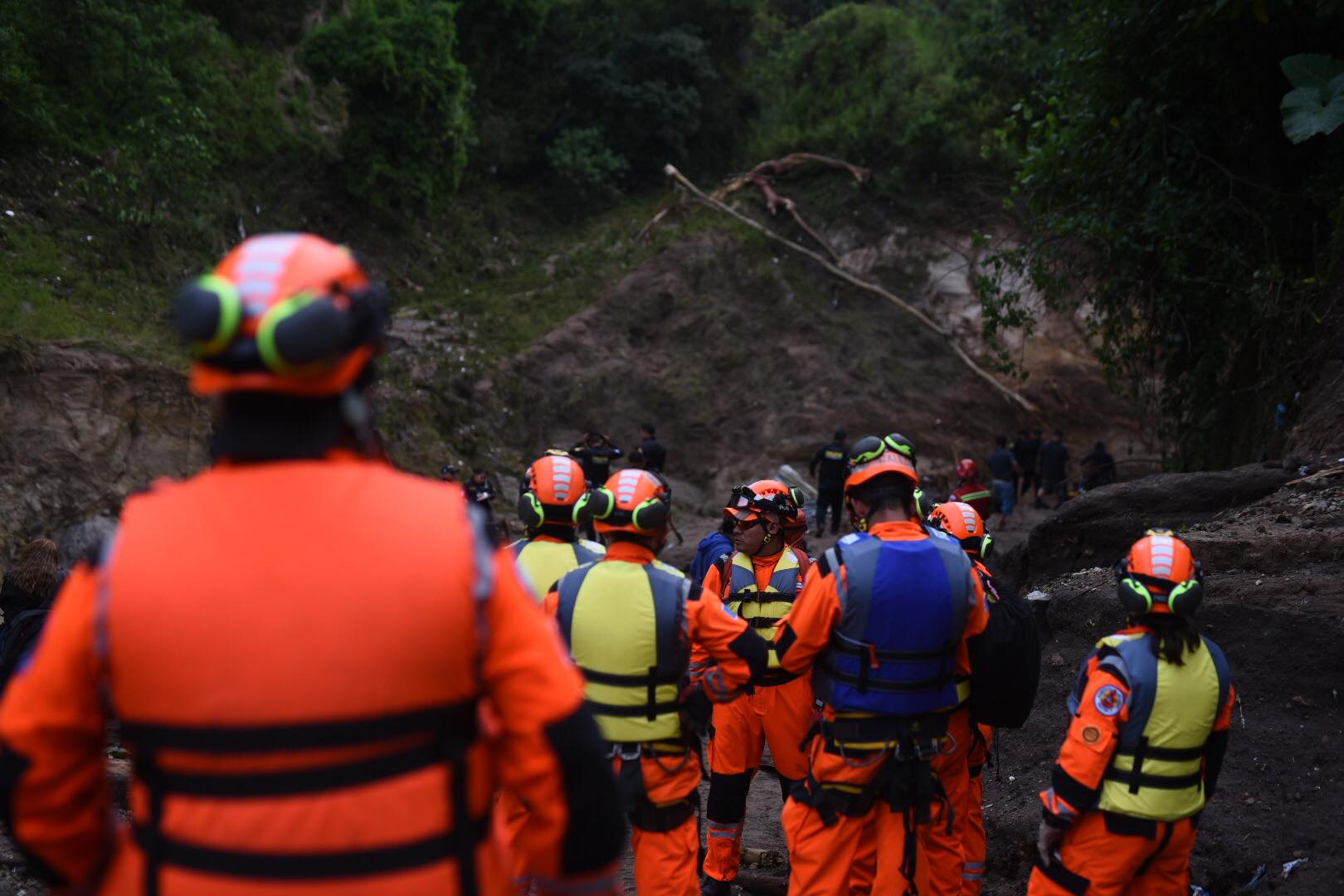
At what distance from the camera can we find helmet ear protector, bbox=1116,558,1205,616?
13.9 feet

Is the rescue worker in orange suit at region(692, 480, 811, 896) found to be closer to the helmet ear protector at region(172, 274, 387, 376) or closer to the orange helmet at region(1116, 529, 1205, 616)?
the orange helmet at region(1116, 529, 1205, 616)

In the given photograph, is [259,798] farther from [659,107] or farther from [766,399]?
[659,107]

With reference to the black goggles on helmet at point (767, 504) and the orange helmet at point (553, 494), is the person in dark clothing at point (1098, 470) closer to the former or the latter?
the black goggles on helmet at point (767, 504)

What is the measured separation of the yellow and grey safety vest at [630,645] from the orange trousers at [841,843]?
2.22 ft

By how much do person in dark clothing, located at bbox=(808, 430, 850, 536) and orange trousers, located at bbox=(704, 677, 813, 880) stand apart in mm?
11629

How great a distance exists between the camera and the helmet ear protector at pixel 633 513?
4695 mm

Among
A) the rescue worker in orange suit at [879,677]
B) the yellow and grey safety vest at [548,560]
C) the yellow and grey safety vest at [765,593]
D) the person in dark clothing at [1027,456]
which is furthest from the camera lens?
the person in dark clothing at [1027,456]

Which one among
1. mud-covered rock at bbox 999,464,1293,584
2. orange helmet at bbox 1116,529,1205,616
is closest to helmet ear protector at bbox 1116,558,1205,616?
orange helmet at bbox 1116,529,1205,616

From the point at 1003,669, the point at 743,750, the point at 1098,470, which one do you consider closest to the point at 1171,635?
the point at 1003,669

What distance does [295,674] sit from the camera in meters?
1.88

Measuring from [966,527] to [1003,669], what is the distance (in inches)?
64.1

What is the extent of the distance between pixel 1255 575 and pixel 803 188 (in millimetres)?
20059

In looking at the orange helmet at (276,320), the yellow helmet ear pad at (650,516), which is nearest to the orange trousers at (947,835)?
the yellow helmet ear pad at (650,516)

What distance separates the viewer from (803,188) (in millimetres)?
26109
